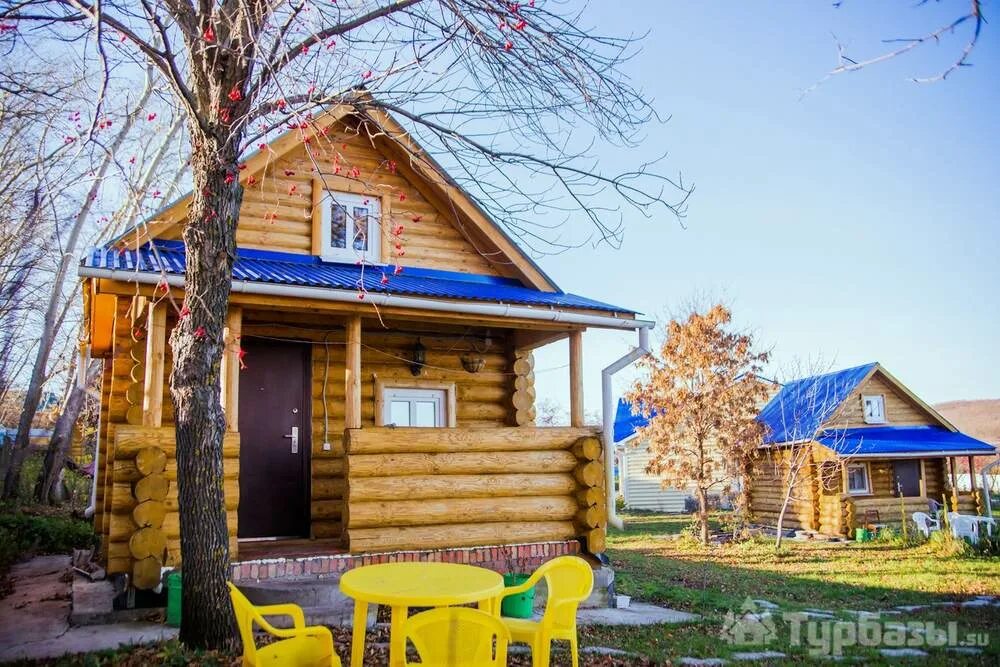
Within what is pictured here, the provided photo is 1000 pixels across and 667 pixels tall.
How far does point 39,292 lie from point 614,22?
70.5ft

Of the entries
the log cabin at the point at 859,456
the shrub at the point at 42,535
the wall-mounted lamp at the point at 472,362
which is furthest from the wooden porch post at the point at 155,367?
the log cabin at the point at 859,456

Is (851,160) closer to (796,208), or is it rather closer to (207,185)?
(796,208)

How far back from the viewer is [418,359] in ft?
35.3

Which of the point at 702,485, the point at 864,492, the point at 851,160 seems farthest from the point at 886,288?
the point at 851,160

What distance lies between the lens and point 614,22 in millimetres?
6578

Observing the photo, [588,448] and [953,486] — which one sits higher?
[588,448]

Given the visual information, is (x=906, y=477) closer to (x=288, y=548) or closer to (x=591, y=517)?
(x=591, y=517)

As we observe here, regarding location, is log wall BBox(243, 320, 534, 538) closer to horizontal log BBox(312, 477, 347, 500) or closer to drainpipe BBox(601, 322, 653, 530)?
horizontal log BBox(312, 477, 347, 500)

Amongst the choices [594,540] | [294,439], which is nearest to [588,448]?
[594,540]

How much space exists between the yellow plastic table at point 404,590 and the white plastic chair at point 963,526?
1699cm

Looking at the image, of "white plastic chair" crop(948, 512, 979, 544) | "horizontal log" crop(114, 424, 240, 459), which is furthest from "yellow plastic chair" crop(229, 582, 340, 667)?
"white plastic chair" crop(948, 512, 979, 544)

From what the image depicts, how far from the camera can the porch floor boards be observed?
805 cm

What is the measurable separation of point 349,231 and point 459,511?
4379 mm

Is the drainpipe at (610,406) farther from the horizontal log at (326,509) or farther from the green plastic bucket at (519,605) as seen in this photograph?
the horizontal log at (326,509)
